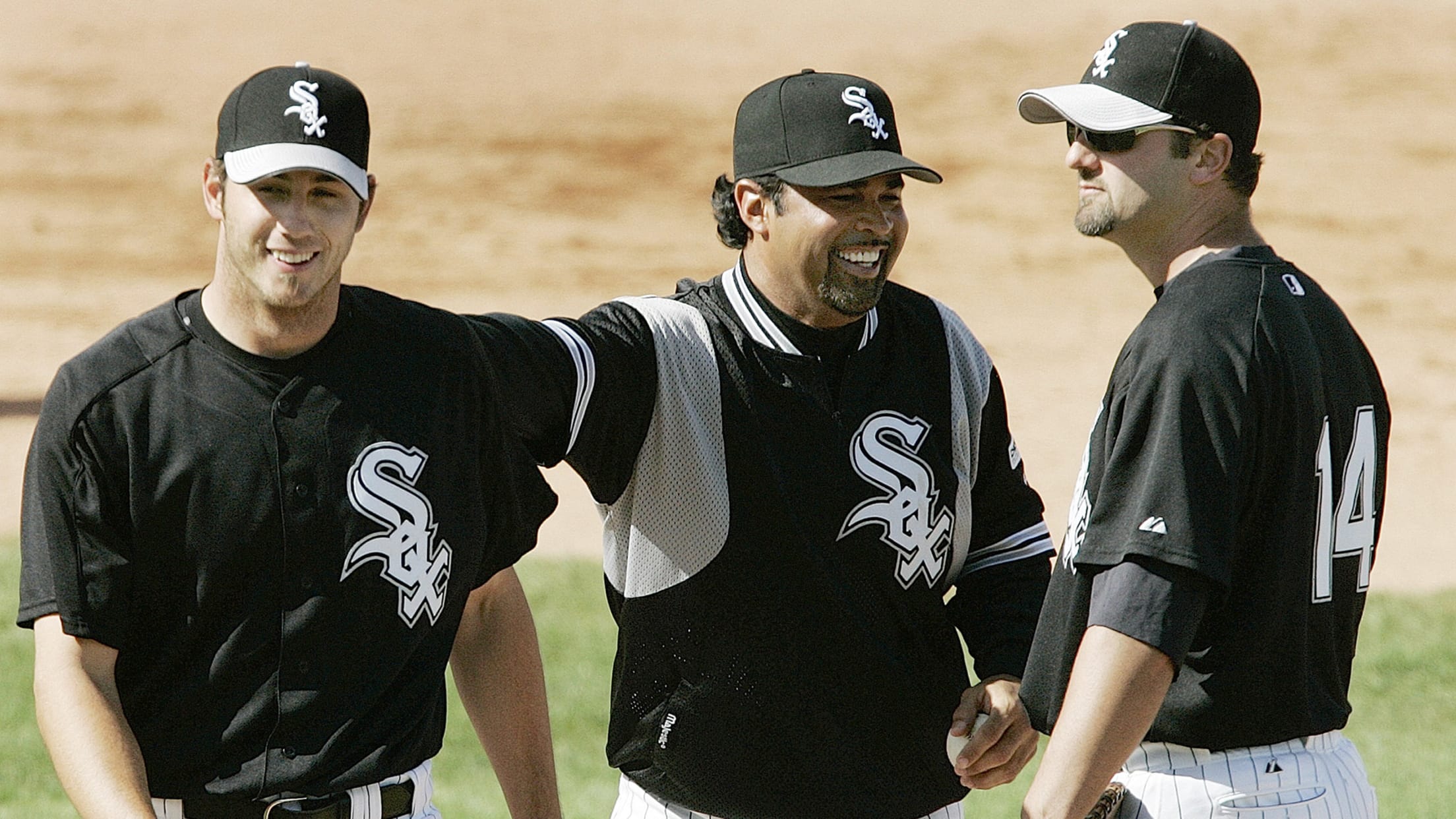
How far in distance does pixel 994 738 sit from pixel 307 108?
1662 millimetres

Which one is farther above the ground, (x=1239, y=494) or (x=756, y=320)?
(x=756, y=320)

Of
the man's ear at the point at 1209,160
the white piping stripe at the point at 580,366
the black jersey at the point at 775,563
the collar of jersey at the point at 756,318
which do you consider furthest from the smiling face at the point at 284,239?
the man's ear at the point at 1209,160

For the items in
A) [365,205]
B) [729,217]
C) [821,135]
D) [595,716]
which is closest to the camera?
[365,205]

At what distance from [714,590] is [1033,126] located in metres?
17.4

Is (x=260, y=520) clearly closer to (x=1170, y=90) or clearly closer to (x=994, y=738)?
(x=994, y=738)

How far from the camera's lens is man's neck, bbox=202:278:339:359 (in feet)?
9.36

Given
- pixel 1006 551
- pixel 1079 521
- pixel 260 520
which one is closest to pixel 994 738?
pixel 1006 551

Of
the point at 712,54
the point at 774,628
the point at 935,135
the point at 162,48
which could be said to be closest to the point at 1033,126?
the point at 935,135

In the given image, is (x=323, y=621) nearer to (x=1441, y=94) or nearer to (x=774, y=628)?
(x=774, y=628)

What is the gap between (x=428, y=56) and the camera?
22781 mm

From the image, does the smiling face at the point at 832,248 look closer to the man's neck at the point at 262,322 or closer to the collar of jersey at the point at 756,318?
the collar of jersey at the point at 756,318

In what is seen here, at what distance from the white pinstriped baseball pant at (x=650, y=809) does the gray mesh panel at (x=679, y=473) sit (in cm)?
43

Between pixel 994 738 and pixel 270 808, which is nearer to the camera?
pixel 270 808

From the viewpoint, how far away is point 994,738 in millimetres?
3287
